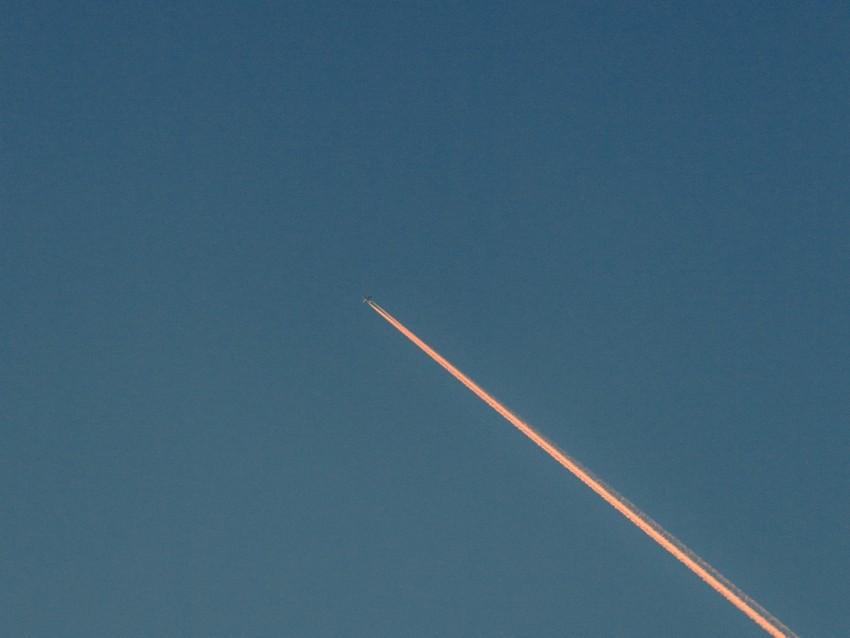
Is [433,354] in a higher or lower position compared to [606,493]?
higher

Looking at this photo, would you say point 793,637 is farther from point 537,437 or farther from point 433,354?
point 433,354

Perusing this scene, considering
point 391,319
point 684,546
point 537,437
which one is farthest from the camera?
point 391,319

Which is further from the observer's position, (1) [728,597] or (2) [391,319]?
(2) [391,319]

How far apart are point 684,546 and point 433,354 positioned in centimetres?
3115

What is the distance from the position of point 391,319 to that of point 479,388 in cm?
1195

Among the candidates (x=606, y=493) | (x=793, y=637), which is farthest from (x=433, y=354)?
(x=793, y=637)

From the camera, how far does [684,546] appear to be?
317ft

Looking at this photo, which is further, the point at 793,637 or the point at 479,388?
the point at 479,388

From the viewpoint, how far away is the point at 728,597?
9450 centimetres

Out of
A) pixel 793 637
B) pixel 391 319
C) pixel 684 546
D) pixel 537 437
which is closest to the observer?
pixel 793 637

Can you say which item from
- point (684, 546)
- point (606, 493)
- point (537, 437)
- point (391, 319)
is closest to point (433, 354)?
point (391, 319)

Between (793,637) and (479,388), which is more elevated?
(479,388)

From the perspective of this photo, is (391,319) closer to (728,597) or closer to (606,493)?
(606,493)

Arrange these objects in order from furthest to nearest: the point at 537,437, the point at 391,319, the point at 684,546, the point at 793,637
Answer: the point at 391,319, the point at 537,437, the point at 684,546, the point at 793,637
